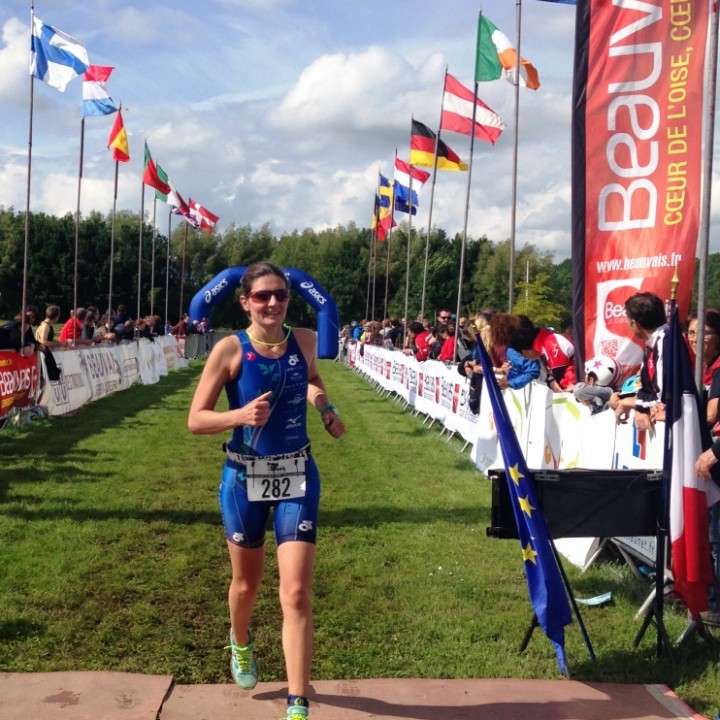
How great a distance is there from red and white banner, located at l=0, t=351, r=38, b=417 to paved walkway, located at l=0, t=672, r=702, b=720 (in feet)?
31.7

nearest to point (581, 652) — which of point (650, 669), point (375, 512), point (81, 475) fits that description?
point (650, 669)

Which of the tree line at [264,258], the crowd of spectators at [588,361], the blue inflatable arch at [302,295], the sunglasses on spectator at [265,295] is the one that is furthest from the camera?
the tree line at [264,258]

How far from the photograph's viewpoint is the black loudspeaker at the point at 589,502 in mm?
5250

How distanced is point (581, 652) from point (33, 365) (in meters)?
12.0

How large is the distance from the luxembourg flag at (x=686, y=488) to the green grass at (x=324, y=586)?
0.45 meters

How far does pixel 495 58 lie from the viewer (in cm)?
1736

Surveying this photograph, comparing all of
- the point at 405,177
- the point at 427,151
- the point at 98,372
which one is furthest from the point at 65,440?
the point at 405,177

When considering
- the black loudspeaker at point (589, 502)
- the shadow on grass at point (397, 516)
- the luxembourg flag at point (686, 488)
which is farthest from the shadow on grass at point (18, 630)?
the luxembourg flag at point (686, 488)

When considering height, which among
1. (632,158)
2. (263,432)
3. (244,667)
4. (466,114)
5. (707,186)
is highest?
(466,114)

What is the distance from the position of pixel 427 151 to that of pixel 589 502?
67.6 ft

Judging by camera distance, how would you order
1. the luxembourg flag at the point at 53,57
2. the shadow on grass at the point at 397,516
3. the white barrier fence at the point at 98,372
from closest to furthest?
1. the shadow on grass at the point at 397,516
2. the white barrier fence at the point at 98,372
3. the luxembourg flag at the point at 53,57

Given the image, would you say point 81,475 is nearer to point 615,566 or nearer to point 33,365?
point 33,365

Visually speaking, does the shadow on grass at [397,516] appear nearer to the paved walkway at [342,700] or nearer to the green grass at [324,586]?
the green grass at [324,586]

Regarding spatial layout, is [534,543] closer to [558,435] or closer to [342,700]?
[342,700]
